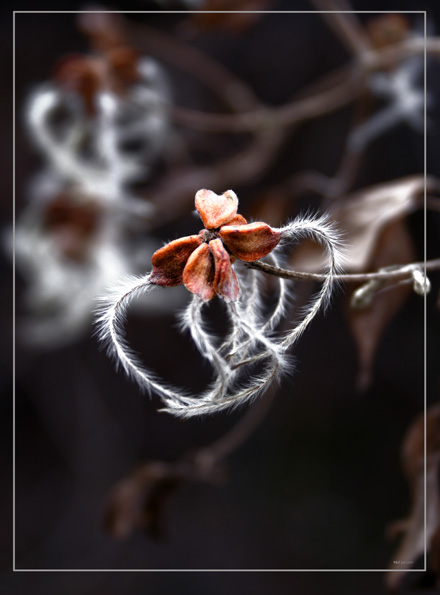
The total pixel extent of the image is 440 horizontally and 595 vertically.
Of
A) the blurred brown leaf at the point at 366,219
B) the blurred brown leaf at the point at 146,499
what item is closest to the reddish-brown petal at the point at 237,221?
the blurred brown leaf at the point at 366,219

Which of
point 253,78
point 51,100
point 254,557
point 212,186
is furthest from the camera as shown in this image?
point 253,78

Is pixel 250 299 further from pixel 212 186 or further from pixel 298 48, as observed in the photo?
pixel 298 48

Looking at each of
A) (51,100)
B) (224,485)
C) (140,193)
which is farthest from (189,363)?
(51,100)

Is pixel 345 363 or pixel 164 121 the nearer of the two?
pixel 164 121

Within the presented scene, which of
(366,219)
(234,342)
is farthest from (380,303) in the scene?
(234,342)

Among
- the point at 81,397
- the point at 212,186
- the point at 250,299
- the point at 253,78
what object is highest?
the point at 253,78

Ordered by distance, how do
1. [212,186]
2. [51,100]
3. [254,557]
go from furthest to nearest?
[254,557], [212,186], [51,100]
